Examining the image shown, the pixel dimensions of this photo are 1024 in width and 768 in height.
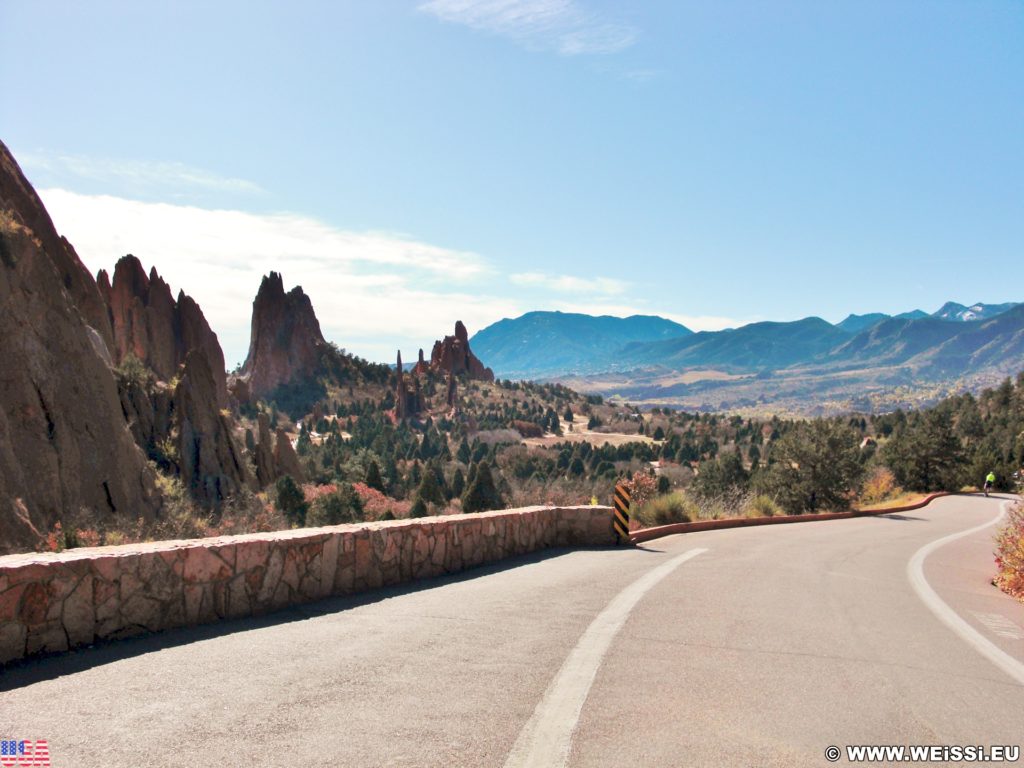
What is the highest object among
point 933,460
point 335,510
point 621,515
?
point 621,515

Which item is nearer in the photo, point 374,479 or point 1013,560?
point 1013,560

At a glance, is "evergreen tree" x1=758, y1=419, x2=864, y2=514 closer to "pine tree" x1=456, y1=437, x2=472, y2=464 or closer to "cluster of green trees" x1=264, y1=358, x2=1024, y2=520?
"cluster of green trees" x1=264, y1=358, x2=1024, y2=520

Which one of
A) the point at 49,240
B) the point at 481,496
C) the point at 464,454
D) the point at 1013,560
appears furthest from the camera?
the point at 464,454

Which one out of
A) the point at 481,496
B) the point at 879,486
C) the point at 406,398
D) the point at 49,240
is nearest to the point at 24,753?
the point at 49,240

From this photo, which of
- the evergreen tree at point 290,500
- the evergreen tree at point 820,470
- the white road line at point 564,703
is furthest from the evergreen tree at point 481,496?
the white road line at point 564,703

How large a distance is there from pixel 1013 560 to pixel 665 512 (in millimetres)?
8238

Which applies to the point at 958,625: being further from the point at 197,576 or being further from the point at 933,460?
the point at 933,460

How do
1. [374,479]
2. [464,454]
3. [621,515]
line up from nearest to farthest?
[621,515], [374,479], [464,454]

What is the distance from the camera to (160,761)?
149 inches

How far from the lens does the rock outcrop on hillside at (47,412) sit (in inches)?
727

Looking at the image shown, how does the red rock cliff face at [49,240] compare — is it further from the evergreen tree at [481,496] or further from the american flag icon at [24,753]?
the evergreen tree at [481,496]

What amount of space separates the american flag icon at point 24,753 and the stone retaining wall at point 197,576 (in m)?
1.57

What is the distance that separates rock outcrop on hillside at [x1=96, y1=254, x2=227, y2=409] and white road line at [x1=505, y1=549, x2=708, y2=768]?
5972 cm

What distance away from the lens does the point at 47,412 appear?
20984 millimetres
